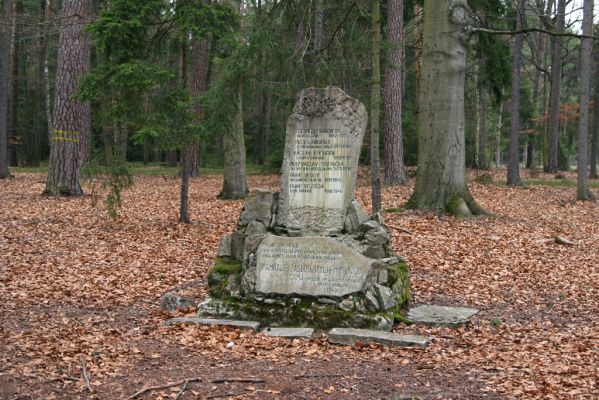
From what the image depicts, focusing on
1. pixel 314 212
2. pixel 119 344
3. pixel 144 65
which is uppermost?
pixel 144 65

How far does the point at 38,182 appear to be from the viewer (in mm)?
21188

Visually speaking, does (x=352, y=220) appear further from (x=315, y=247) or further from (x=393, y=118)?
(x=393, y=118)

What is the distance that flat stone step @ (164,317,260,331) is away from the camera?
277 inches

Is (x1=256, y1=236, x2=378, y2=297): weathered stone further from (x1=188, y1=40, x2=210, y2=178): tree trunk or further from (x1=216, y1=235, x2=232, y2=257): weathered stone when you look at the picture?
(x1=188, y1=40, x2=210, y2=178): tree trunk

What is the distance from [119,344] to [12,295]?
2.62m

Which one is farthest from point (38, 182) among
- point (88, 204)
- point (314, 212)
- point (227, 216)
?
point (314, 212)

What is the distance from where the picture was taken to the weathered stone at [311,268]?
23.7 feet

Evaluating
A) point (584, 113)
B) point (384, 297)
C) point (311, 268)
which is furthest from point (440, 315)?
point (584, 113)

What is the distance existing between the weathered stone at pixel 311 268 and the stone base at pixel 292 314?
6.0 inches

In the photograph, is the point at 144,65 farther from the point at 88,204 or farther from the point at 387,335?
the point at 387,335

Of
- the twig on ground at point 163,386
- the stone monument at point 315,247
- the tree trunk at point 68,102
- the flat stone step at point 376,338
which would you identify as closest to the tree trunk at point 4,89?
the tree trunk at point 68,102

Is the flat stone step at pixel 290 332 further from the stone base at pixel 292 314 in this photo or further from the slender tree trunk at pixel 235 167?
the slender tree trunk at pixel 235 167

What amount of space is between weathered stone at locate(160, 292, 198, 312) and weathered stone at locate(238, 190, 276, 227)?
1153 millimetres

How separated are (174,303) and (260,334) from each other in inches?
58.7
